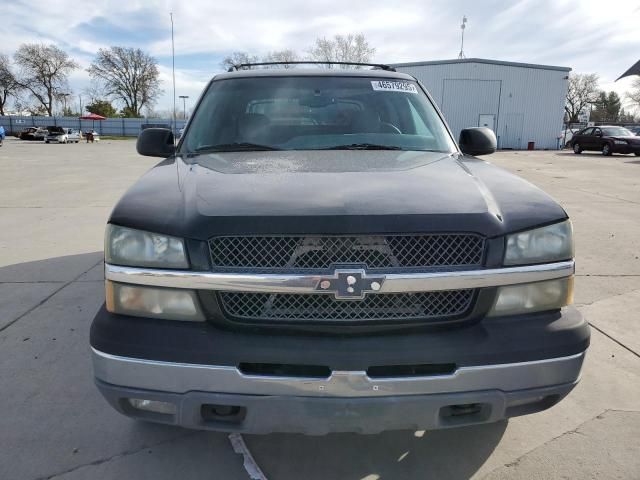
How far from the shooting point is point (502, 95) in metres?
36.8

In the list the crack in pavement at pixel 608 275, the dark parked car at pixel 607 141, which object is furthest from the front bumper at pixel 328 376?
the dark parked car at pixel 607 141

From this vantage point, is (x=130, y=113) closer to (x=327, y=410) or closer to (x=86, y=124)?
(x=86, y=124)

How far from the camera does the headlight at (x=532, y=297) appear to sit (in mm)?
1908

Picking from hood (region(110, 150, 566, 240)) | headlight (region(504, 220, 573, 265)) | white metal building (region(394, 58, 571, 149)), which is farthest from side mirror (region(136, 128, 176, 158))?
white metal building (region(394, 58, 571, 149))

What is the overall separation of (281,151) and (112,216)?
116cm

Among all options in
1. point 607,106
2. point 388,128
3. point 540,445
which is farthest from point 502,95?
point 607,106

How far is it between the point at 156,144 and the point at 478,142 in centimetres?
215

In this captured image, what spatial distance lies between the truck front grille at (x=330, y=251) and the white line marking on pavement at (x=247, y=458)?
1.00m

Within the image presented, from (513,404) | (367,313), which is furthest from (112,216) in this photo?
(513,404)

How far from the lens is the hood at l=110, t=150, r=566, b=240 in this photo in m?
1.81

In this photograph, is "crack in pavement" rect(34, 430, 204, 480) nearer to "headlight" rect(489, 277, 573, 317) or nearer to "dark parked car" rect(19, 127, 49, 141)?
"headlight" rect(489, 277, 573, 317)

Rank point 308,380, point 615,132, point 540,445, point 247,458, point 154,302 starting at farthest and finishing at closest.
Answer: point 615,132
point 540,445
point 247,458
point 154,302
point 308,380

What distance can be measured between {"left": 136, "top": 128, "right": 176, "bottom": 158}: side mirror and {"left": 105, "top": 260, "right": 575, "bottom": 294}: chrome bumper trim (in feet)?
4.72

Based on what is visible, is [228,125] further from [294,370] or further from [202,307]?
[294,370]
